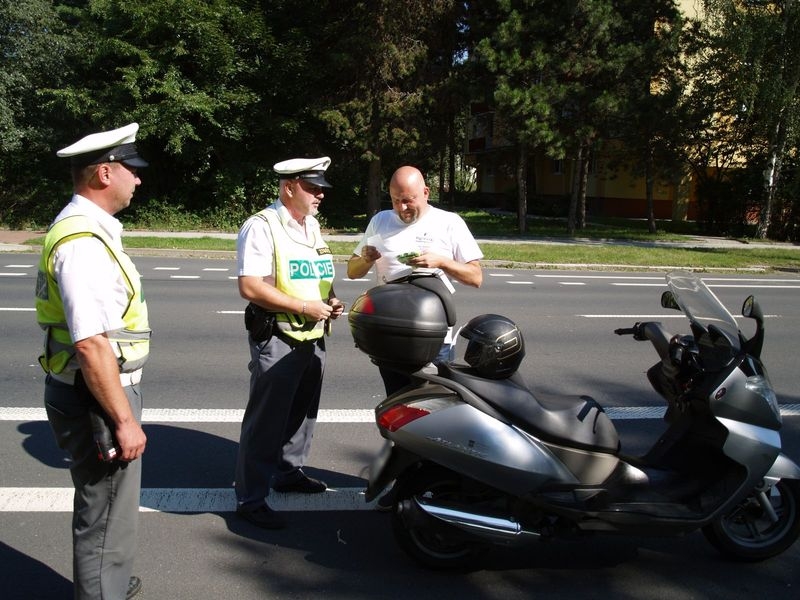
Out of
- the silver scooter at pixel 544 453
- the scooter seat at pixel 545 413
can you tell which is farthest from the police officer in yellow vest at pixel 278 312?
the scooter seat at pixel 545 413

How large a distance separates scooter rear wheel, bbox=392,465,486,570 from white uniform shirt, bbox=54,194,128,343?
1.48m

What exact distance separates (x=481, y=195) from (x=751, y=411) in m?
41.1

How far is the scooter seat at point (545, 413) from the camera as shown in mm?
3100

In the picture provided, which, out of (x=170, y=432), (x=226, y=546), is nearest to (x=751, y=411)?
(x=226, y=546)

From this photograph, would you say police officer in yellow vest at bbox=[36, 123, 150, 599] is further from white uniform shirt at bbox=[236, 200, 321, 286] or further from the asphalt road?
white uniform shirt at bbox=[236, 200, 321, 286]

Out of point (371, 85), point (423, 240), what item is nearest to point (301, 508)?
point (423, 240)

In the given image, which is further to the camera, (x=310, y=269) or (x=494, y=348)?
(x=310, y=269)

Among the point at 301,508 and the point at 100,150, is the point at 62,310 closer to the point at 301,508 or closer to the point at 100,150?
the point at 100,150

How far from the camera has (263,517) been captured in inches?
A: 145

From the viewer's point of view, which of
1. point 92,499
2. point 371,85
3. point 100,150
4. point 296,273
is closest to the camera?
point 100,150

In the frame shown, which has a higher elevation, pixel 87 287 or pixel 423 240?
pixel 423 240

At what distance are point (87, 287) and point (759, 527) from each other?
10.3ft

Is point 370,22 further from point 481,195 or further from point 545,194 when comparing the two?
point 481,195

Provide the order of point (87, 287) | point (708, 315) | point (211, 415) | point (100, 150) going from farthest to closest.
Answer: point (211, 415)
point (708, 315)
point (100, 150)
point (87, 287)
